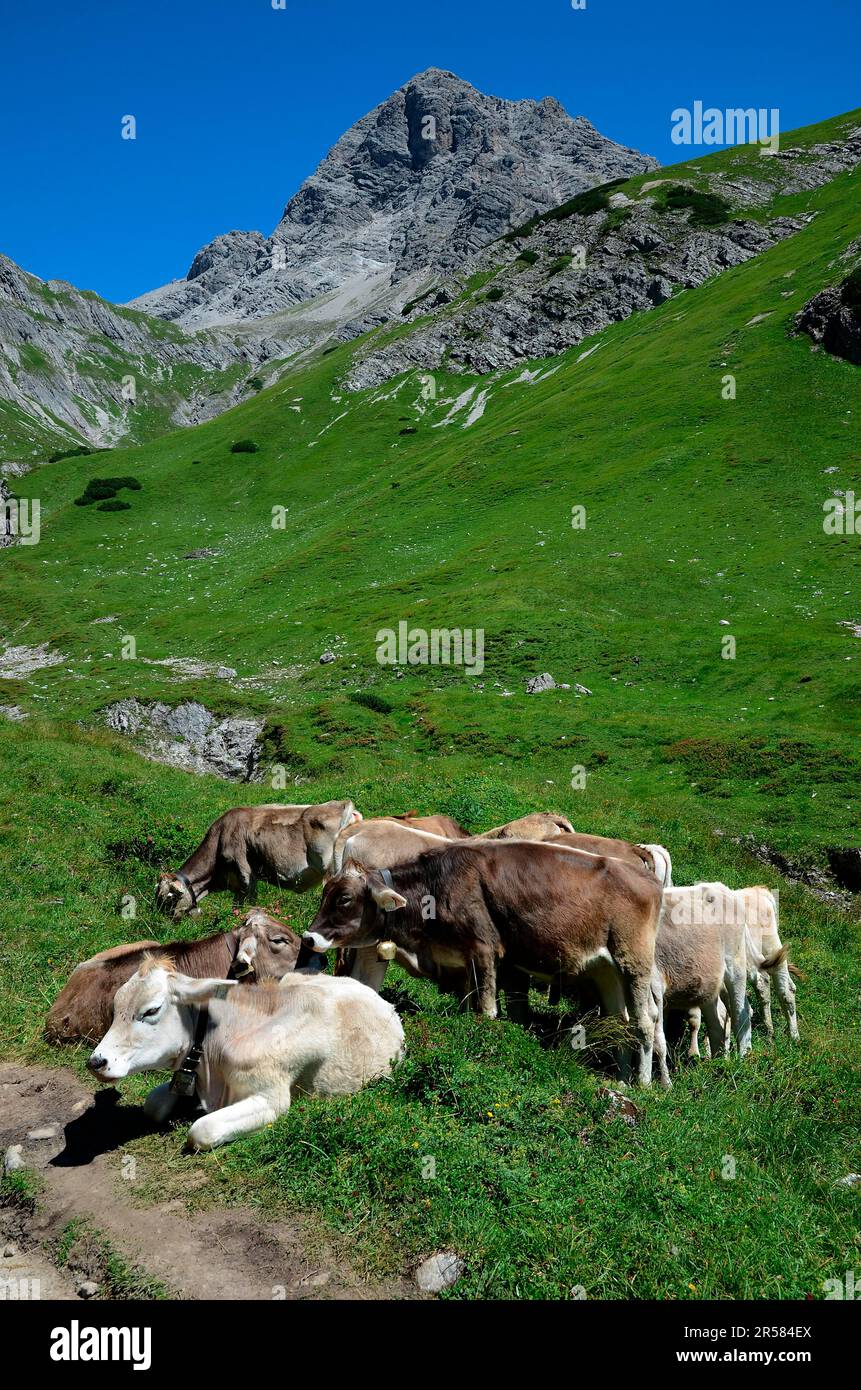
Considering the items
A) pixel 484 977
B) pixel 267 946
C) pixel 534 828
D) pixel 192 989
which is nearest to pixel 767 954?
pixel 534 828

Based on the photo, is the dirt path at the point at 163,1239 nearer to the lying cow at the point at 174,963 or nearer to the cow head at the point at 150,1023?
the cow head at the point at 150,1023

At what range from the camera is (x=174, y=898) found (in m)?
13.4

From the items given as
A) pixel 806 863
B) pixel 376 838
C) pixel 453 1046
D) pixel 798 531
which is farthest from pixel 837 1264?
pixel 798 531

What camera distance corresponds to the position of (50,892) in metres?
13.7

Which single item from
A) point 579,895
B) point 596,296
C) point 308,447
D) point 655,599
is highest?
point 596,296

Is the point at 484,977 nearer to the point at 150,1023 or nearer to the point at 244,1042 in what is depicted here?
the point at 244,1042

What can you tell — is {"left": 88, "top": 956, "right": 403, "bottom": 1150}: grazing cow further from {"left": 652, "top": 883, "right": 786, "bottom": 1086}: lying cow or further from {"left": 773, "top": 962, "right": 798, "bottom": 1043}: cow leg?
{"left": 773, "top": 962, "right": 798, "bottom": 1043}: cow leg

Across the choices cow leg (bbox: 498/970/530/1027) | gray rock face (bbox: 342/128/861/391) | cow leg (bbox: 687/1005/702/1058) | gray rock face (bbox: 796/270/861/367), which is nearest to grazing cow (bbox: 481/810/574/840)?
cow leg (bbox: 687/1005/702/1058)

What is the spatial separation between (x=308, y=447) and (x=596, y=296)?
145 feet

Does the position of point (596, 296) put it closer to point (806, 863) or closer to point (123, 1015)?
point (806, 863)

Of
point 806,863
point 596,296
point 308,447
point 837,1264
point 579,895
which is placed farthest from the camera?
point 596,296

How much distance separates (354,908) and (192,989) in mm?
2509

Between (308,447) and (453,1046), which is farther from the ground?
(308,447)
